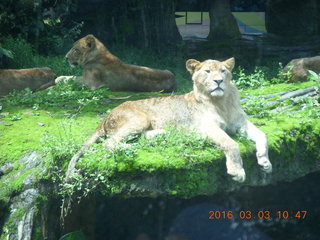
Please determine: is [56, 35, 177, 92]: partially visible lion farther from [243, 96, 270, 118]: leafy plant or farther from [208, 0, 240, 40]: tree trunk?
[208, 0, 240, 40]: tree trunk

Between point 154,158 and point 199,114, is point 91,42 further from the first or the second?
point 154,158

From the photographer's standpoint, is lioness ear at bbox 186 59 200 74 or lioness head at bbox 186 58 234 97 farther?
lioness ear at bbox 186 59 200 74

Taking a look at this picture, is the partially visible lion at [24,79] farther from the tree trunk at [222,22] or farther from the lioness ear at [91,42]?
the tree trunk at [222,22]

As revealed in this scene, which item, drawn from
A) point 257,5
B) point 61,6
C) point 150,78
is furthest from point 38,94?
point 257,5

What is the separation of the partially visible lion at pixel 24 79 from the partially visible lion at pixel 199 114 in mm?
4343

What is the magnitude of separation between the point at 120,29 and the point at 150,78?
6.31 m

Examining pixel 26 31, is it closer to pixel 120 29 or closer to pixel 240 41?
pixel 120 29

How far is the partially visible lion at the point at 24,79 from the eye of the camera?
9941 millimetres

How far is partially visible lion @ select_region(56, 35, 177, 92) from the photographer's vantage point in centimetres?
983

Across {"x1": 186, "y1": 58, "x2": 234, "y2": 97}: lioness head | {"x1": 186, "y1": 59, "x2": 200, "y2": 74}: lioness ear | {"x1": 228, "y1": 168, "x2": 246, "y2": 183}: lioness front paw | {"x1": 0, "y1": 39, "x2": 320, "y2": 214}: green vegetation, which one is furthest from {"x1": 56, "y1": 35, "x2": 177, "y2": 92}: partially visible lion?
{"x1": 228, "y1": 168, "x2": 246, "y2": 183}: lioness front paw

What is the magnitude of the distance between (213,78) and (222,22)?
11.3 meters

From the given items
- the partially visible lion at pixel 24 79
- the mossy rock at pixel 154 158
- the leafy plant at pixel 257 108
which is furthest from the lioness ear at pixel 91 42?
the leafy plant at pixel 257 108
